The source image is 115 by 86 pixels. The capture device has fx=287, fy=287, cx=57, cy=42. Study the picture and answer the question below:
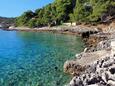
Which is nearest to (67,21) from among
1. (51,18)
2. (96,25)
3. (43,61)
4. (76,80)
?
(51,18)

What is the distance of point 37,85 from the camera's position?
22.8 m

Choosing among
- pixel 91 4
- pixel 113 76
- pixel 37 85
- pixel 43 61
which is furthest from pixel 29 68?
pixel 91 4

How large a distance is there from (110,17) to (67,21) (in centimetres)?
3169

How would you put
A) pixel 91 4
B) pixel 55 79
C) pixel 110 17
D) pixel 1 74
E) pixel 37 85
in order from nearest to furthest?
pixel 37 85, pixel 55 79, pixel 1 74, pixel 110 17, pixel 91 4

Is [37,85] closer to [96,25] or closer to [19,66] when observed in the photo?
[19,66]

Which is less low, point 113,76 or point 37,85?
point 113,76

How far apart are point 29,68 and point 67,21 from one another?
86.4 meters

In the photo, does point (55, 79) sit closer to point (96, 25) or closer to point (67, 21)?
point (96, 25)

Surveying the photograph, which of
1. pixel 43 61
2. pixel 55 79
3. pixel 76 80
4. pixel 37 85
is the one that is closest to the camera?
pixel 76 80

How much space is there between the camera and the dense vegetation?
3292 inches

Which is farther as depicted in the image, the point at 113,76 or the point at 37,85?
the point at 37,85

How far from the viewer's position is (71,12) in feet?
389

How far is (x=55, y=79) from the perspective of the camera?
24375 millimetres

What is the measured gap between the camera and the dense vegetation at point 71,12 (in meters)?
83.6
